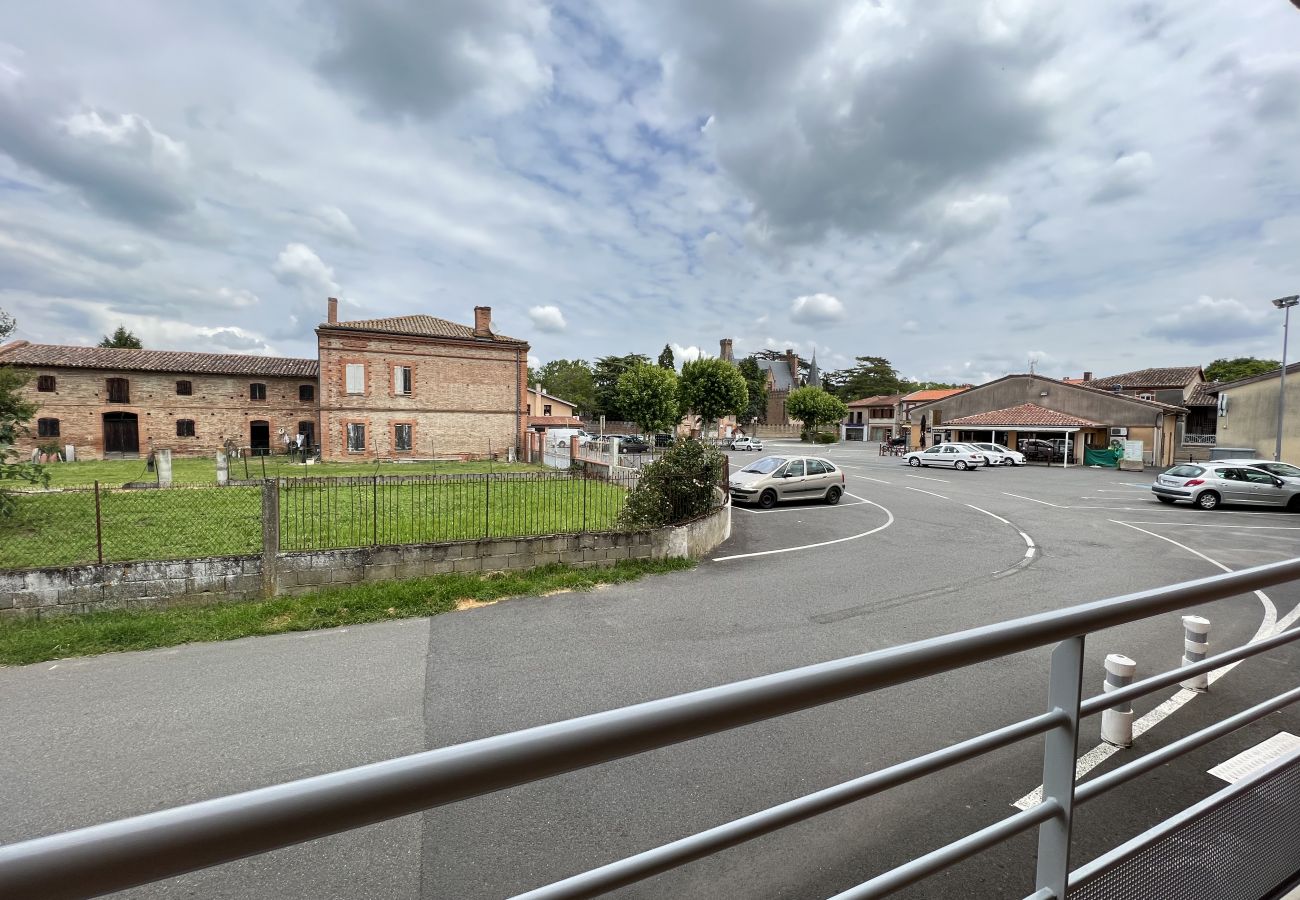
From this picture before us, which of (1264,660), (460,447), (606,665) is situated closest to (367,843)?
(606,665)

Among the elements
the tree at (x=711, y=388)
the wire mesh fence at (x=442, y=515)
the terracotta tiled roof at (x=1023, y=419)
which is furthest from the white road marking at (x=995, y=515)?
the tree at (x=711, y=388)

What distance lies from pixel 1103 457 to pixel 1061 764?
41225 mm

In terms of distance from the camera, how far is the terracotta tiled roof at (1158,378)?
43.2 m

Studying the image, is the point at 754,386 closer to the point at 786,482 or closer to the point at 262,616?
the point at 786,482

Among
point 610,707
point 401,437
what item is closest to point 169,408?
point 401,437

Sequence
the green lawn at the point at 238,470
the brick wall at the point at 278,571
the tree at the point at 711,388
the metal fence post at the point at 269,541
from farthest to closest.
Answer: the tree at the point at 711,388 < the green lawn at the point at 238,470 < the metal fence post at the point at 269,541 < the brick wall at the point at 278,571

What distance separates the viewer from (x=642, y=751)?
0.89m

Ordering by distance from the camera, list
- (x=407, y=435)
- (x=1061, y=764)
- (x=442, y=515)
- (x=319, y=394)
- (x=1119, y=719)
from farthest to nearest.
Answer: (x=319, y=394) < (x=407, y=435) < (x=442, y=515) < (x=1119, y=719) < (x=1061, y=764)

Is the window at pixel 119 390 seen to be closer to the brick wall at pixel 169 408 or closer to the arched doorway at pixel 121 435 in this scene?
the brick wall at pixel 169 408

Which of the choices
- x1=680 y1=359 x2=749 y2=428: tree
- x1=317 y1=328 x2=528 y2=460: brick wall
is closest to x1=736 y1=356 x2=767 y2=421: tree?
x1=680 y1=359 x2=749 y2=428: tree

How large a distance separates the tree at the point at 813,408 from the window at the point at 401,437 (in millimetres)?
48518

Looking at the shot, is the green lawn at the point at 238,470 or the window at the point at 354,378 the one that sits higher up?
the window at the point at 354,378

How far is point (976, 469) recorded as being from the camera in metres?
31.0

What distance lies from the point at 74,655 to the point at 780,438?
76.8m
